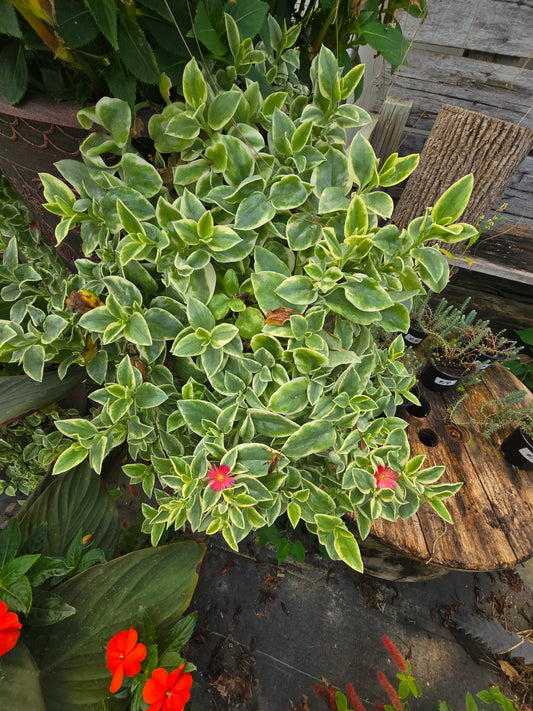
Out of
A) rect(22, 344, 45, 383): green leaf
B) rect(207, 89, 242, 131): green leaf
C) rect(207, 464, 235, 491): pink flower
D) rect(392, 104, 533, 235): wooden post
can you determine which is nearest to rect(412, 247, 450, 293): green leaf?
rect(207, 89, 242, 131): green leaf

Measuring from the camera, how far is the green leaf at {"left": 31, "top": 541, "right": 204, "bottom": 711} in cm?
81

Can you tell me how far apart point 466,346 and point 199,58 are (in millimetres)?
1257

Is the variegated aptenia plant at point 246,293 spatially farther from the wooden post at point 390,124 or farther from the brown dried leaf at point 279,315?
the wooden post at point 390,124

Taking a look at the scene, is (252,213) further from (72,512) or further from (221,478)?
(72,512)

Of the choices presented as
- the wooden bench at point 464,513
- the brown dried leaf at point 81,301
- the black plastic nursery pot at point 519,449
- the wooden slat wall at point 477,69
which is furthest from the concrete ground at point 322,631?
the wooden slat wall at point 477,69

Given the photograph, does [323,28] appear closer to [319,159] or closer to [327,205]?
[319,159]

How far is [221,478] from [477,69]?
2303mm

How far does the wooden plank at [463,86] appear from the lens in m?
1.88

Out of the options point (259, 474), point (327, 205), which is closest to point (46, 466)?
point (259, 474)

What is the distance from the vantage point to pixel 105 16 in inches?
18.1

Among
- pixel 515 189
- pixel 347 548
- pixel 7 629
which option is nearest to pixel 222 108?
pixel 347 548

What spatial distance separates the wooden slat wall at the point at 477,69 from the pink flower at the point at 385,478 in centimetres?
151

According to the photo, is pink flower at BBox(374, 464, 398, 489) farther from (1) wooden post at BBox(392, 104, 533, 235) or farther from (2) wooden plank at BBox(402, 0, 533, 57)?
(2) wooden plank at BBox(402, 0, 533, 57)

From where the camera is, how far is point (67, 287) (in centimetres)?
80
